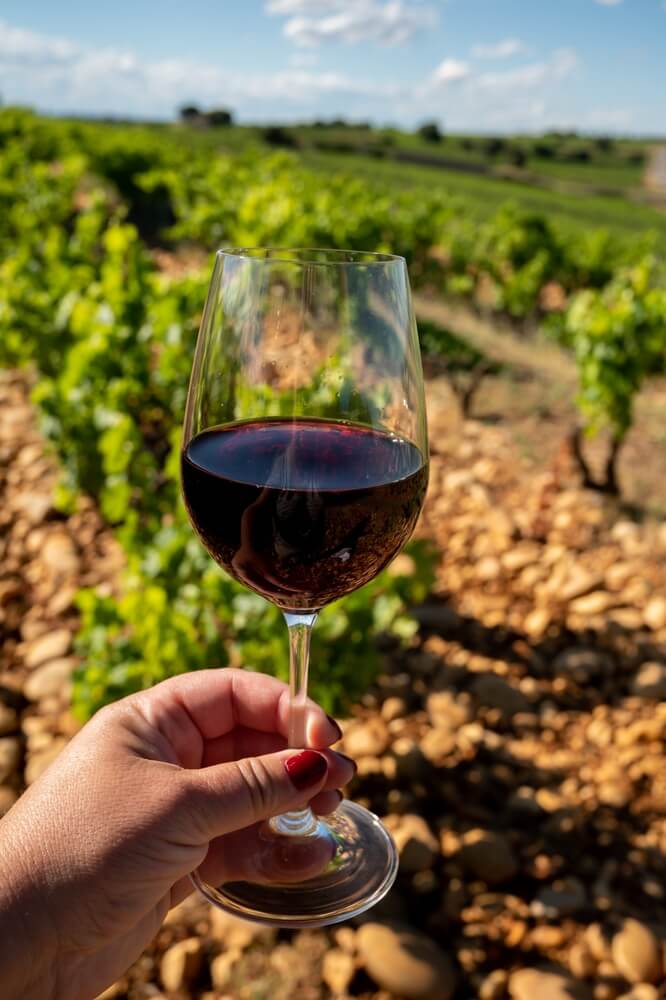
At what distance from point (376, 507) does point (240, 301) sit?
1.18ft

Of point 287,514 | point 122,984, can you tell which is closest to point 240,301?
point 287,514

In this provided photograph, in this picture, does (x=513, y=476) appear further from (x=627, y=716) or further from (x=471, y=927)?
(x=471, y=927)

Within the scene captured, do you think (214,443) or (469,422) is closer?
(214,443)

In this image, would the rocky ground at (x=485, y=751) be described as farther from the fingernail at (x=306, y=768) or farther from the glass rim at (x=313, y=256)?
the glass rim at (x=313, y=256)

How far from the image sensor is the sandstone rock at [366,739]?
3123 millimetres

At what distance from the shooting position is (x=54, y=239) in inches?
268

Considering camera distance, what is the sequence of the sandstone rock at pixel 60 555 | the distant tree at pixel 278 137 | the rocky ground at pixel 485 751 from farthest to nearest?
the distant tree at pixel 278 137, the sandstone rock at pixel 60 555, the rocky ground at pixel 485 751

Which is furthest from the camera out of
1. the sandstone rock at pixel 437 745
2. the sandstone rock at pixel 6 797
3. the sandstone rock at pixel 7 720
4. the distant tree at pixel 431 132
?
the distant tree at pixel 431 132

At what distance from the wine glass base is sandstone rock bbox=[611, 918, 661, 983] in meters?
1.22

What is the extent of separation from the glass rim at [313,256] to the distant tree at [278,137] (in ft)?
213

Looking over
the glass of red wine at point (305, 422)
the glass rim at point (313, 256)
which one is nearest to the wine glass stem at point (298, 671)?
the glass of red wine at point (305, 422)

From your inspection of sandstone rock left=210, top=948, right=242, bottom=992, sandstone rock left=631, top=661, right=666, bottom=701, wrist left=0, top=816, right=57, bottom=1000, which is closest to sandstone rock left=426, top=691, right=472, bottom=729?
sandstone rock left=631, top=661, right=666, bottom=701

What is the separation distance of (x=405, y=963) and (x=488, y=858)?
1.78 ft

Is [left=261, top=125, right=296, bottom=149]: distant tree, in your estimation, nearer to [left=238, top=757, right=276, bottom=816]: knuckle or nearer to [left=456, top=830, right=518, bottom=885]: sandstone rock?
[left=456, top=830, right=518, bottom=885]: sandstone rock
